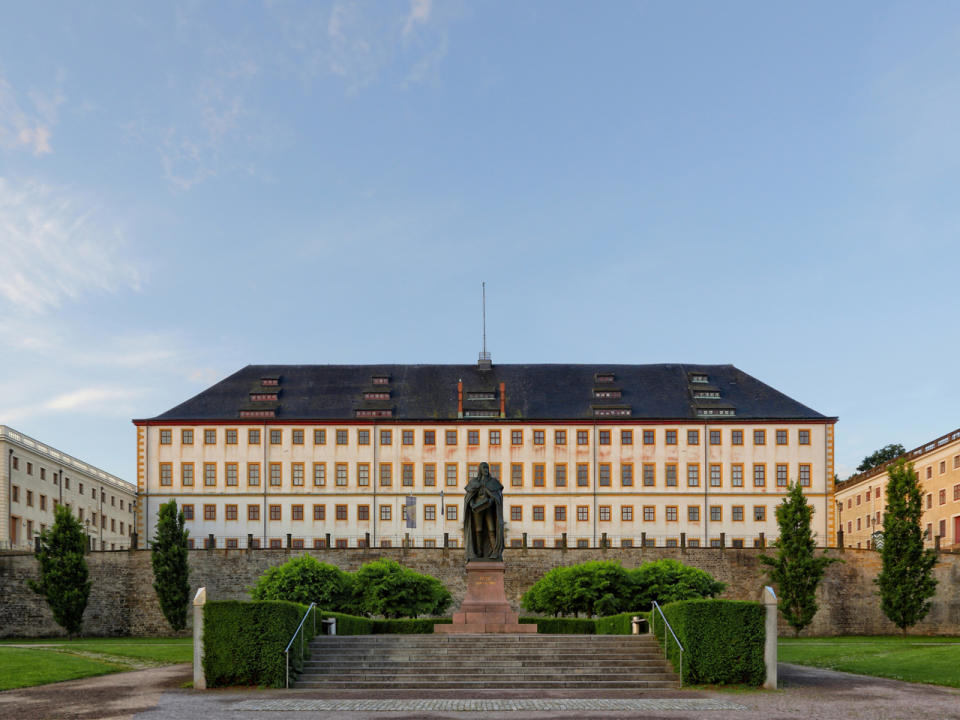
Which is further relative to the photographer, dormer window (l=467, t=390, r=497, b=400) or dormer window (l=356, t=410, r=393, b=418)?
dormer window (l=467, t=390, r=497, b=400)

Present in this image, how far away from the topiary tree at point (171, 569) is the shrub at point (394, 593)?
13.4m

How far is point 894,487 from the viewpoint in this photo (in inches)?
2281

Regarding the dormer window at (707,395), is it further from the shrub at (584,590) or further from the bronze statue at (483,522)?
the bronze statue at (483,522)

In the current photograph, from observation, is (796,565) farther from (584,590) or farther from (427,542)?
(427,542)

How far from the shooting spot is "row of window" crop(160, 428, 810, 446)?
78500 mm

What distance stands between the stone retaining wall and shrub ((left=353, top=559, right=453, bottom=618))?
35.7 ft

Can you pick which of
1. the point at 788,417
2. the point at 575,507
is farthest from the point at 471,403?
the point at 788,417

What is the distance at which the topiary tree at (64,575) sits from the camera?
2427 inches

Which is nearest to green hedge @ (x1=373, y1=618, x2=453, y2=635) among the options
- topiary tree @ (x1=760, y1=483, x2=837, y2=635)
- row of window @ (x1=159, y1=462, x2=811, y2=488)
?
topiary tree @ (x1=760, y1=483, x2=837, y2=635)

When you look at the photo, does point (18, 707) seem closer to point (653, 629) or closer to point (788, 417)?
point (653, 629)

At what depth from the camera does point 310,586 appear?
54.4 meters

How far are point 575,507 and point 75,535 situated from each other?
110 ft

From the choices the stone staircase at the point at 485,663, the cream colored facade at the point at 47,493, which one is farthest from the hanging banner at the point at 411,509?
the stone staircase at the point at 485,663

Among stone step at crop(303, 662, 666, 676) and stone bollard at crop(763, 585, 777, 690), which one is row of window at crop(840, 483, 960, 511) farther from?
stone step at crop(303, 662, 666, 676)
